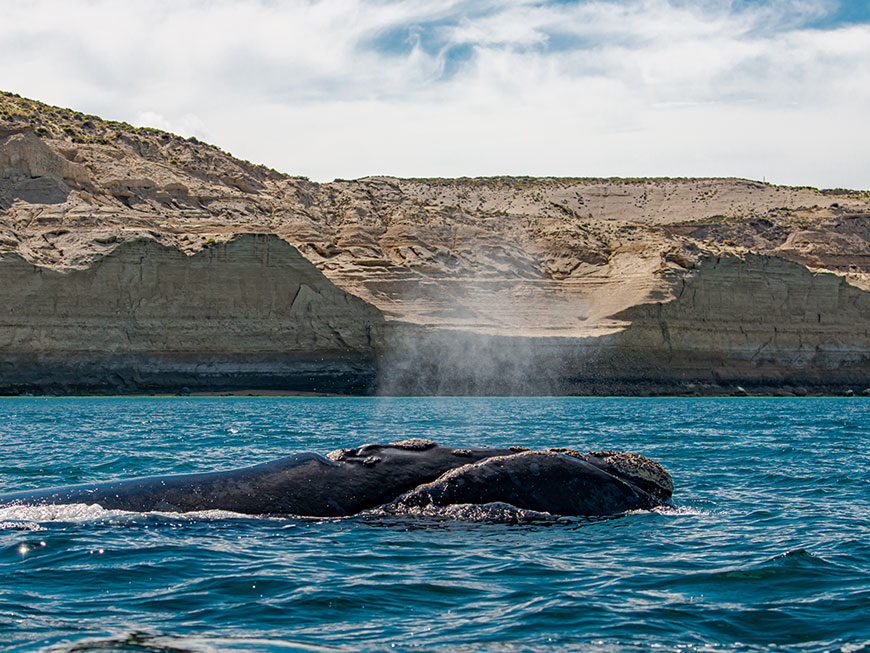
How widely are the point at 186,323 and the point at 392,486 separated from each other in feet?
157

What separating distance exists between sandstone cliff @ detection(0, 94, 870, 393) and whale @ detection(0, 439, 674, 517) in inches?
1795

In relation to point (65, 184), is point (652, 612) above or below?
below

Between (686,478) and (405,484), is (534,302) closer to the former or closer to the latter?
(686,478)

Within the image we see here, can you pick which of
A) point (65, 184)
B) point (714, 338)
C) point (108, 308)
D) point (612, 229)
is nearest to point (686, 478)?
point (108, 308)

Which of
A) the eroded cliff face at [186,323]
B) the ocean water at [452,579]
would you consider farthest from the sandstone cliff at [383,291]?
the ocean water at [452,579]

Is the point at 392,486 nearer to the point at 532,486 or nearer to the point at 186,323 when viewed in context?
the point at 532,486

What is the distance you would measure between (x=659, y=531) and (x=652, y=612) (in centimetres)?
255

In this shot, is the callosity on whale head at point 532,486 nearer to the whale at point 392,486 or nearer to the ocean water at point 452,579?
the whale at point 392,486

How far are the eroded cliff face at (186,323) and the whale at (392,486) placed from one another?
45197mm

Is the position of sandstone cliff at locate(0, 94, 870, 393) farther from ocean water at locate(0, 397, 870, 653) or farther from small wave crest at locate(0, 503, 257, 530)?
small wave crest at locate(0, 503, 257, 530)

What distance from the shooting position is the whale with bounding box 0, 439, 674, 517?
8.57 meters

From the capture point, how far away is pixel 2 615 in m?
6.04

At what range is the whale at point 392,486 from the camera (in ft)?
28.1

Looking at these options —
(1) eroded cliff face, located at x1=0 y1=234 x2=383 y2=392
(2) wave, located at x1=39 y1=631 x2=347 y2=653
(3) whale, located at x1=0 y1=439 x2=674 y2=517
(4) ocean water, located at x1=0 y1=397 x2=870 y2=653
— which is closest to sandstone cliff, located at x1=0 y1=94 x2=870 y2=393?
(1) eroded cliff face, located at x1=0 y1=234 x2=383 y2=392
